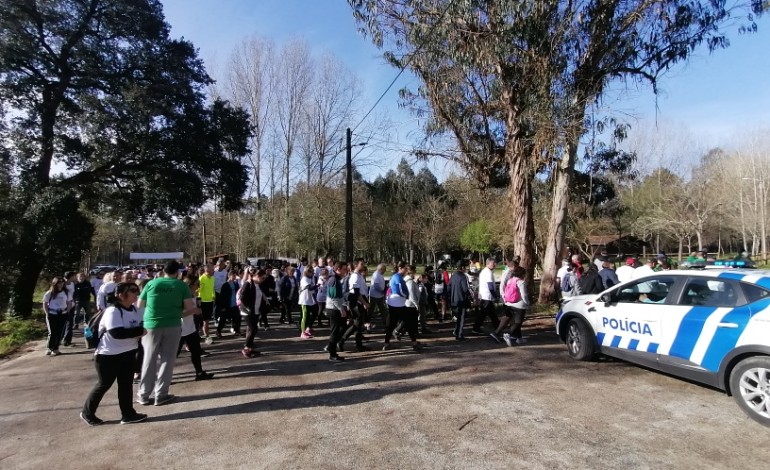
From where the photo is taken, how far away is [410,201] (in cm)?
5416

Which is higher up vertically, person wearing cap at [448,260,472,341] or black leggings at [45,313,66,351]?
person wearing cap at [448,260,472,341]

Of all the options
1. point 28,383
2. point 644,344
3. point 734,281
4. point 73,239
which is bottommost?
point 28,383

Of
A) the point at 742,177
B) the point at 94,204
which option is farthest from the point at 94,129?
the point at 742,177

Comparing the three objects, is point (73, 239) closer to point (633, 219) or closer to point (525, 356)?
point (525, 356)

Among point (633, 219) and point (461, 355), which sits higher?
point (633, 219)

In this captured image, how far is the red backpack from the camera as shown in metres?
9.02

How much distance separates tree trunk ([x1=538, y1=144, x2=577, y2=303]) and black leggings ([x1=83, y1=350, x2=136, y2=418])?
12.2m

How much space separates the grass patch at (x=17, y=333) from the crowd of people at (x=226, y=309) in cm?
118

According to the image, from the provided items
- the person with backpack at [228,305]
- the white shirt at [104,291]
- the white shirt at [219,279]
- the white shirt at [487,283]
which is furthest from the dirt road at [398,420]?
the white shirt at [219,279]

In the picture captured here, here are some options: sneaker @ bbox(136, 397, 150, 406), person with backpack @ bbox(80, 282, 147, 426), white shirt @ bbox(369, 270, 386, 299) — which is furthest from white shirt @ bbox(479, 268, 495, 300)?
person with backpack @ bbox(80, 282, 147, 426)

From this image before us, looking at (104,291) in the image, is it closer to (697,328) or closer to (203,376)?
(203,376)

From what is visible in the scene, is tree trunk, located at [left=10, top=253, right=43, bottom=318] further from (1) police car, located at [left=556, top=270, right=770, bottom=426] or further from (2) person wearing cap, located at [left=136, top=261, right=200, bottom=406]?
(1) police car, located at [left=556, top=270, right=770, bottom=426]

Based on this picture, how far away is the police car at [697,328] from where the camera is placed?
4910 mm

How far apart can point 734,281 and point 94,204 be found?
23.1 meters
